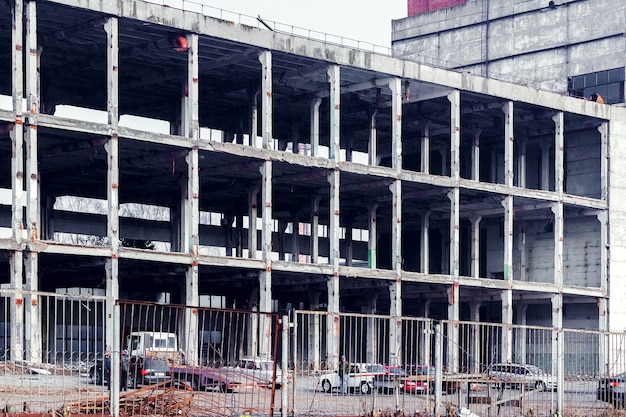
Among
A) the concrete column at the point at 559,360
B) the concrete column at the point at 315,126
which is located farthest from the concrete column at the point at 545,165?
the concrete column at the point at 559,360

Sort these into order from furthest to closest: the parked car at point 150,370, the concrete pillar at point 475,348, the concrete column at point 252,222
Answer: the concrete column at point 252,222 → the concrete pillar at point 475,348 → the parked car at point 150,370

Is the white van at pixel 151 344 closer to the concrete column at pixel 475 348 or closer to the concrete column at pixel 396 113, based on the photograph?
the concrete column at pixel 475 348

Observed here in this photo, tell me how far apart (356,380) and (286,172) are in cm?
3191

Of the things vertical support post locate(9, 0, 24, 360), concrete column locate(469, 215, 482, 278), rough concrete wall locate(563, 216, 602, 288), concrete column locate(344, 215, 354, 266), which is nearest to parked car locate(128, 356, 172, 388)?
vertical support post locate(9, 0, 24, 360)

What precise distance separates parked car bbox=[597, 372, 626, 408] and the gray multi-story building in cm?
4436

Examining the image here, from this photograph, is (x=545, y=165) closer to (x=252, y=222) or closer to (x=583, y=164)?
(x=583, y=164)

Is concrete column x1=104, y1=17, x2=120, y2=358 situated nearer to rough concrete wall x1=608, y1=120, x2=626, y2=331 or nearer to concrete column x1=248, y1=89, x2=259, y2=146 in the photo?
concrete column x1=248, y1=89, x2=259, y2=146

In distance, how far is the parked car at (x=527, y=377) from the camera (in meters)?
22.7

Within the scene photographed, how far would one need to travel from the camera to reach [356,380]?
21375 millimetres

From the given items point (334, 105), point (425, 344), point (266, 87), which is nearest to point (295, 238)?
point (334, 105)

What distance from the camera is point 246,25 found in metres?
46.9

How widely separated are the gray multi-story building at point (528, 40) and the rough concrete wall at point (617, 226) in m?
6.12

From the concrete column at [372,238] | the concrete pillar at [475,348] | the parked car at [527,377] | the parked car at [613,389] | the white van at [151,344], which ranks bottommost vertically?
the parked car at [613,389]

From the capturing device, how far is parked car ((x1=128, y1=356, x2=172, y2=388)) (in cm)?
1839
